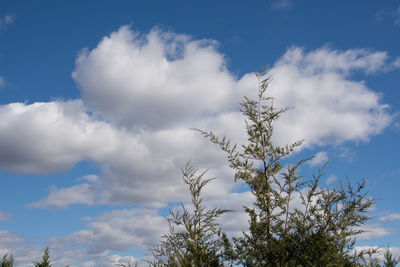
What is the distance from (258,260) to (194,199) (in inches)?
82.7

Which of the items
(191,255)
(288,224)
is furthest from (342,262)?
(191,255)

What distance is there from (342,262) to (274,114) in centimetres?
401

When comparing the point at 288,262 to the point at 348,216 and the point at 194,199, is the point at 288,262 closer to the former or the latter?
the point at 348,216

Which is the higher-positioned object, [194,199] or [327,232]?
[194,199]

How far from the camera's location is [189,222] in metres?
8.83

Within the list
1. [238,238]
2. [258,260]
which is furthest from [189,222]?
[258,260]

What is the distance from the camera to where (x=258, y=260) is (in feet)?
26.4

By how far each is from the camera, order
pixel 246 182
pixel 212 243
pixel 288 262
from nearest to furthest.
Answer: pixel 288 262 → pixel 212 243 → pixel 246 182

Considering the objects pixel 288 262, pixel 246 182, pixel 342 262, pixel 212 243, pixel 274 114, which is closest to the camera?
pixel 288 262

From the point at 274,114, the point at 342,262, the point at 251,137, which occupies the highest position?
the point at 274,114

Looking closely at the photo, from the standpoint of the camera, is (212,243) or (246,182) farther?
(246,182)

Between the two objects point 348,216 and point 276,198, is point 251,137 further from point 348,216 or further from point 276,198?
point 348,216

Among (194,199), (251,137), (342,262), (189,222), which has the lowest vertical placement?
(342,262)

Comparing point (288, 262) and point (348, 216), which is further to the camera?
point (348, 216)
